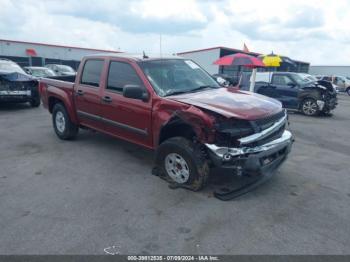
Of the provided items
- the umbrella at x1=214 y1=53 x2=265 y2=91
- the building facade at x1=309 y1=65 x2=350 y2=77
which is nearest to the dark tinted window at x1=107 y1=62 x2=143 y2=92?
the umbrella at x1=214 y1=53 x2=265 y2=91

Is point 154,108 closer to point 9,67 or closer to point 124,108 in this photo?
point 124,108

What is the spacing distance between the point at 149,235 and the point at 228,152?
52.9 inches

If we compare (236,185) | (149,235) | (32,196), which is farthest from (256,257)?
(32,196)

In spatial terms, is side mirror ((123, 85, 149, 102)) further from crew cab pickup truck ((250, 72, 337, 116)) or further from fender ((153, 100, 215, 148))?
crew cab pickup truck ((250, 72, 337, 116))

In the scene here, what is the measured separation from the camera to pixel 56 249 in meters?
2.87

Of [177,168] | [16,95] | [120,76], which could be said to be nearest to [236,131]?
[177,168]

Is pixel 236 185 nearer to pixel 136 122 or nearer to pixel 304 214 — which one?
pixel 304 214

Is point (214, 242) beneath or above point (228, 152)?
beneath

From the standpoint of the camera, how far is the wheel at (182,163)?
3873 mm

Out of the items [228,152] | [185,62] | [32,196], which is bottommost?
[32,196]

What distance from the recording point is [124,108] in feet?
16.0

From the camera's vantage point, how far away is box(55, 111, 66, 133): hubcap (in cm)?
660

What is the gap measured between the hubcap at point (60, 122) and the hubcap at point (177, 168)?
329cm

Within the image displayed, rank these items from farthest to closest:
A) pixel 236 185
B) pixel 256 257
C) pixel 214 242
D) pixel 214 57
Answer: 1. pixel 214 57
2. pixel 236 185
3. pixel 214 242
4. pixel 256 257
